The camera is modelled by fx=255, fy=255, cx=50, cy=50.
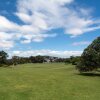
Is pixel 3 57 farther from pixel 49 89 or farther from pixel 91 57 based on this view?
pixel 49 89

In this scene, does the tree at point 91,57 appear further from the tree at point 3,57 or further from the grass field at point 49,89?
the tree at point 3,57

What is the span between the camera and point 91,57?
59906 mm

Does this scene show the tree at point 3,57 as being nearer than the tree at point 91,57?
No

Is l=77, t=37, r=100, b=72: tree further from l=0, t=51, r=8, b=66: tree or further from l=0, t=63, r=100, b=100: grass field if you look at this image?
l=0, t=51, r=8, b=66: tree

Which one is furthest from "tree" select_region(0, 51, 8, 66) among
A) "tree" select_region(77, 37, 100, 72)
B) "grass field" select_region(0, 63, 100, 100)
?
"grass field" select_region(0, 63, 100, 100)

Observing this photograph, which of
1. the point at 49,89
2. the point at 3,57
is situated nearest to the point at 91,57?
the point at 49,89

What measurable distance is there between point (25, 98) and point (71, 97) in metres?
4.69

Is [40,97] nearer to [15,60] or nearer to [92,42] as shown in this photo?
[92,42]

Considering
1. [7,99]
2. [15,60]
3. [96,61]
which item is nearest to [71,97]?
[7,99]

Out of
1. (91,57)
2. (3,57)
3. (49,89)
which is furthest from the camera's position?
(3,57)

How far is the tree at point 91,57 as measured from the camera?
5903 centimetres

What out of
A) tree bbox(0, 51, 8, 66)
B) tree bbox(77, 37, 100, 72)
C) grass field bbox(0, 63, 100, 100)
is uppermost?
tree bbox(0, 51, 8, 66)

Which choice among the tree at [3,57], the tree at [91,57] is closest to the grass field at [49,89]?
the tree at [91,57]

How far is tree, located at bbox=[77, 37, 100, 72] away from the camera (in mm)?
59031
